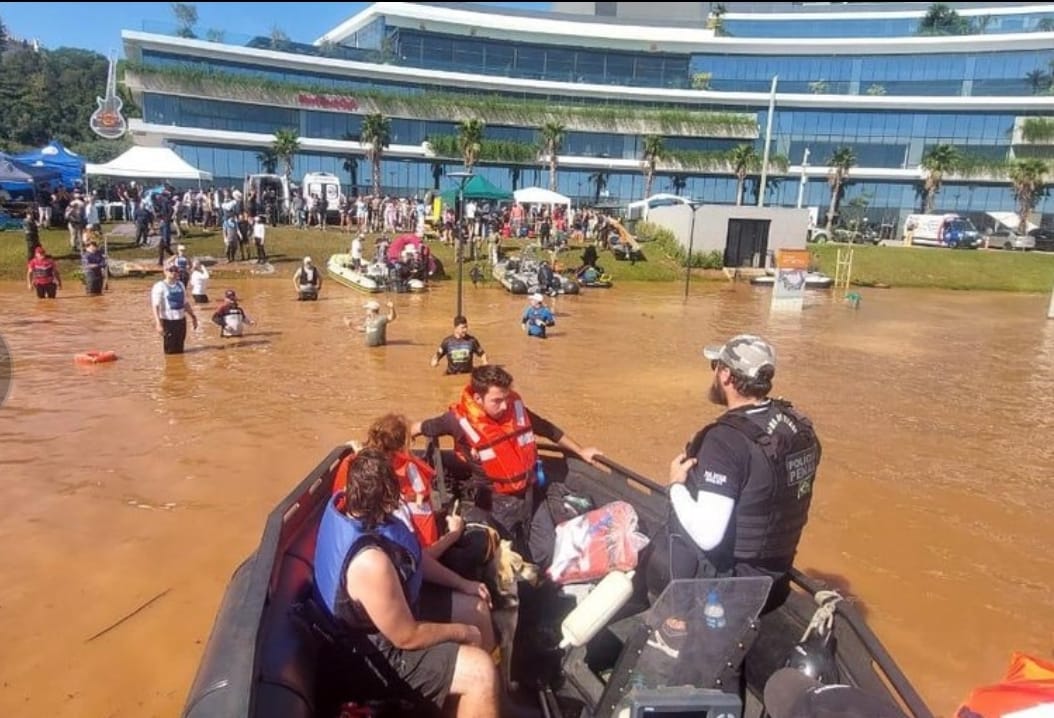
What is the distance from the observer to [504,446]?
4820 mm

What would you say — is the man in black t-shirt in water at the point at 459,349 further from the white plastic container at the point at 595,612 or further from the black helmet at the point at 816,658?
the black helmet at the point at 816,658

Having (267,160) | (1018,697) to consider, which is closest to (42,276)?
(1018,697)

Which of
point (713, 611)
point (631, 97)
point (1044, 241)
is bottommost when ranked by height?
point (713, 611)

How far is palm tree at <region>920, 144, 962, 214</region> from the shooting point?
55.5 metres

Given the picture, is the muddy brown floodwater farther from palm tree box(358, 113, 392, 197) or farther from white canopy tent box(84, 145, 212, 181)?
palm tree box(358, 113, 392, 197)

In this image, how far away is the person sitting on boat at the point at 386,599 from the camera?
2902mm

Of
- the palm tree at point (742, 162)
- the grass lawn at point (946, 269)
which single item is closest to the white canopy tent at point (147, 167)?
the grass lawn at point (946, 269)

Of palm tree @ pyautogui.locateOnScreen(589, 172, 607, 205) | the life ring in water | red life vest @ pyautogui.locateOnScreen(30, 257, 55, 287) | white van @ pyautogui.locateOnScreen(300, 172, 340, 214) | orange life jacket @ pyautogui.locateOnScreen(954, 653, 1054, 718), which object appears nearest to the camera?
orange life jacket @ pyautogui.locateOnScreen(954, 653, 1054, 718)

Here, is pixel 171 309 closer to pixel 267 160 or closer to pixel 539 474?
pixel 539 474

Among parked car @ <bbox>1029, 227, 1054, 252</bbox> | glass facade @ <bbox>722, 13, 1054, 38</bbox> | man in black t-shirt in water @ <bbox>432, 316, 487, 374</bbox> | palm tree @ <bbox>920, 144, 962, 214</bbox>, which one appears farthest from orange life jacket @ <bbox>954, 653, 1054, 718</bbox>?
Result: glass facade @ <bbox>722, 13, 1054, 38</bbox>

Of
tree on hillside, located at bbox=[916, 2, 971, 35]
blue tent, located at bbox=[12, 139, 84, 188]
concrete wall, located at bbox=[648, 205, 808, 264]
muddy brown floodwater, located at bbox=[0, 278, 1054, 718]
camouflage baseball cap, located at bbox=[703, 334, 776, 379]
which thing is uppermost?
tree on hillside, located at bbox=[916, 2, 971, 35]

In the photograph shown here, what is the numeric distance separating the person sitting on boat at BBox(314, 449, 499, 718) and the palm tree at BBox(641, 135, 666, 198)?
2189 inches

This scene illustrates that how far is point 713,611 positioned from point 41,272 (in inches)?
799

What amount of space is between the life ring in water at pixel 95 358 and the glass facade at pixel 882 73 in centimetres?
6529
